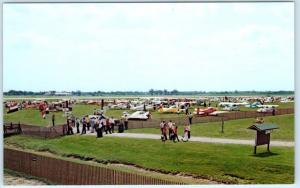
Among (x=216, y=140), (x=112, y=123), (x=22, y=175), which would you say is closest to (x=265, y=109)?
(x=216, y=140)

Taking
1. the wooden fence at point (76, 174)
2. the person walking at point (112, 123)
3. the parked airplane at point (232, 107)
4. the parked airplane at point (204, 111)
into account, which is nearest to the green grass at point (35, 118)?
the wooden fence at point (76, 174)

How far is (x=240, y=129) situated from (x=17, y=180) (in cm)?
185

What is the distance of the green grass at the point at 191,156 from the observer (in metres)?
4.89

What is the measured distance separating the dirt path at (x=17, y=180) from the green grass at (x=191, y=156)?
25 centimetres

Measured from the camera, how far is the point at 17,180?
4.86 meters

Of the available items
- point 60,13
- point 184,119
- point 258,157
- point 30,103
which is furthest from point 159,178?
point 60,13

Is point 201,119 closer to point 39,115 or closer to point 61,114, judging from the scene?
point 61,114

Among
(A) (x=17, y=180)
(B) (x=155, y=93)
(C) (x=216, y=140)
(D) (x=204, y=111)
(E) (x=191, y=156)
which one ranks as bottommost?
(A) (x=17, y=180)

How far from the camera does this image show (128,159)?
4926 mm

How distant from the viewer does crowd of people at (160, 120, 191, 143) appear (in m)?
4.92

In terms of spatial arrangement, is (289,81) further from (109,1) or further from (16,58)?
(16,58)

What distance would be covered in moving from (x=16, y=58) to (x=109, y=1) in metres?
0.87

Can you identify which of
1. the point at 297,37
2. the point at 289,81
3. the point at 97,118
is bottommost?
the point at 97,118

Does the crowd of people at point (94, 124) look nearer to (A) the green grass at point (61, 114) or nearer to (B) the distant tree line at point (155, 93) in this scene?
(A) the green grass at point (61, 114)
